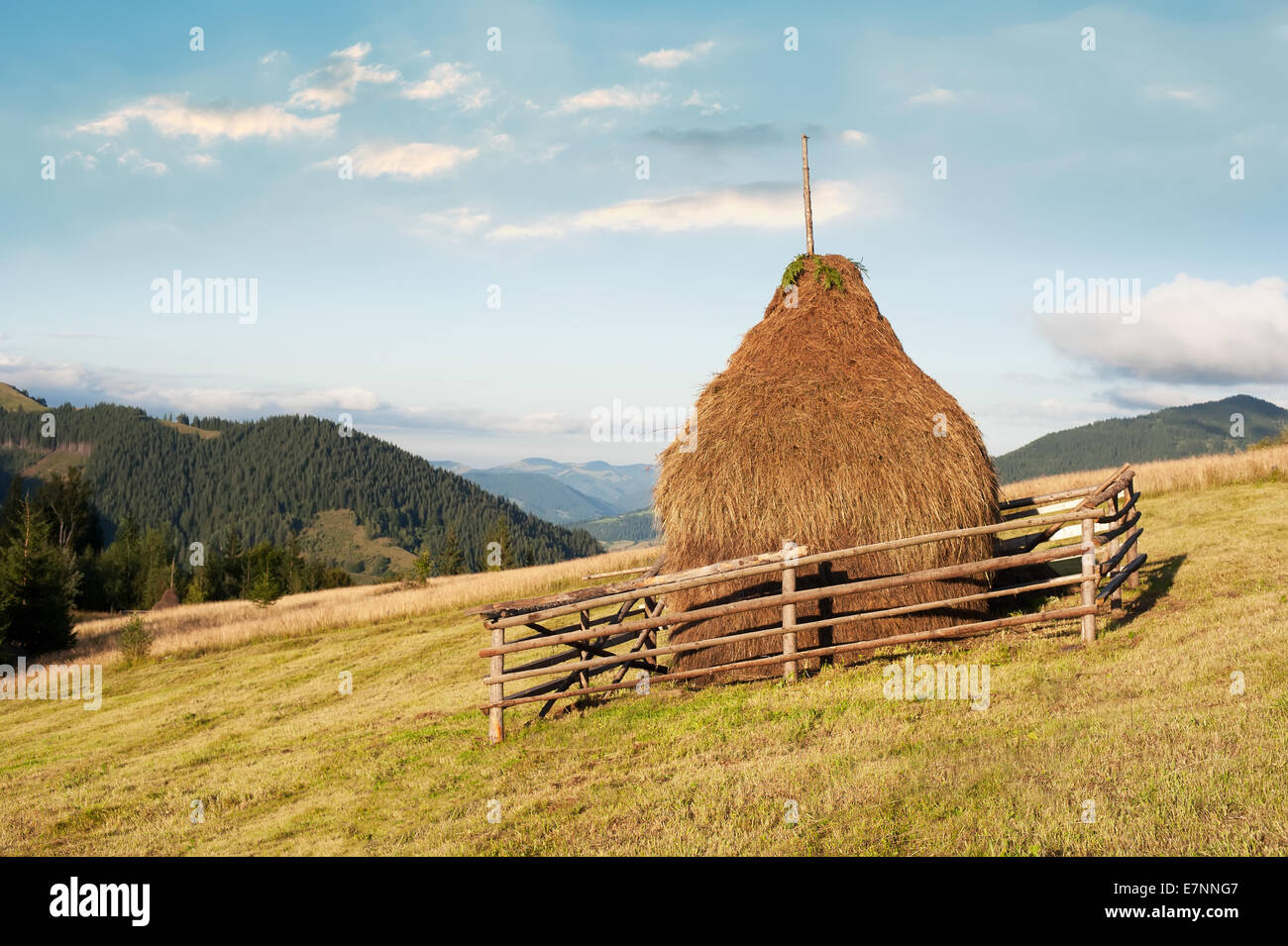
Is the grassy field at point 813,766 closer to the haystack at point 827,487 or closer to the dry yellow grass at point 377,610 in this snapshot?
the haystack at point 827,487

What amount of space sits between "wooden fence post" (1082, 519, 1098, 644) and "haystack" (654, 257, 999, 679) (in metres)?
1.42

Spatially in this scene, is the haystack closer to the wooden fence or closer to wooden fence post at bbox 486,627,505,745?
the wooden fence

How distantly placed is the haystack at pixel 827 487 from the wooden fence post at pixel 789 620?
0.52 metres

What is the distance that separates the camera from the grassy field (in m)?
5.73

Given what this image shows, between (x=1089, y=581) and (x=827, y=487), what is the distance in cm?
349

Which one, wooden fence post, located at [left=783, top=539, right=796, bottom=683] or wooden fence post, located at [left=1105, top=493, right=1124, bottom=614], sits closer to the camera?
wooden fence post, located at [left=783, top=539, right=796, bottom=683]

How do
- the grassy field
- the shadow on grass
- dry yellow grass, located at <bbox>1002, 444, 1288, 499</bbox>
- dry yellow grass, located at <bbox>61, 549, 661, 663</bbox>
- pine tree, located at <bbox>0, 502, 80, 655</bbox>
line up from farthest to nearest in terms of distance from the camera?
pine tree, located at <bbox>0, 502, 80, 655</bbox>, dry yellow grass, located at <bbox>61, 549, 661, 663</bbox>, dry yellow grass, located at <bbox>1002, 444, 1288, 499</bbox>, the shadow on grass, the grassy field

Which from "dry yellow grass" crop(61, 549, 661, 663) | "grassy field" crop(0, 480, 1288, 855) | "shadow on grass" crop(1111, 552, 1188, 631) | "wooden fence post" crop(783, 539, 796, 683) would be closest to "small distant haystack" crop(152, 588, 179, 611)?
"dry yellow grass" crop(61, 549, 661, 663)

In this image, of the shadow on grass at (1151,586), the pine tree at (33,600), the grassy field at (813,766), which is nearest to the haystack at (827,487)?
the grassy field at (813,766)

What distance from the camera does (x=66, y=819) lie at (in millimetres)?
11531

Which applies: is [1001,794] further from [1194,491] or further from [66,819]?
[1194,491]

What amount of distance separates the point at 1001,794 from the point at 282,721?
16.0 m

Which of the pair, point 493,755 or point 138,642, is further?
point 138,642
